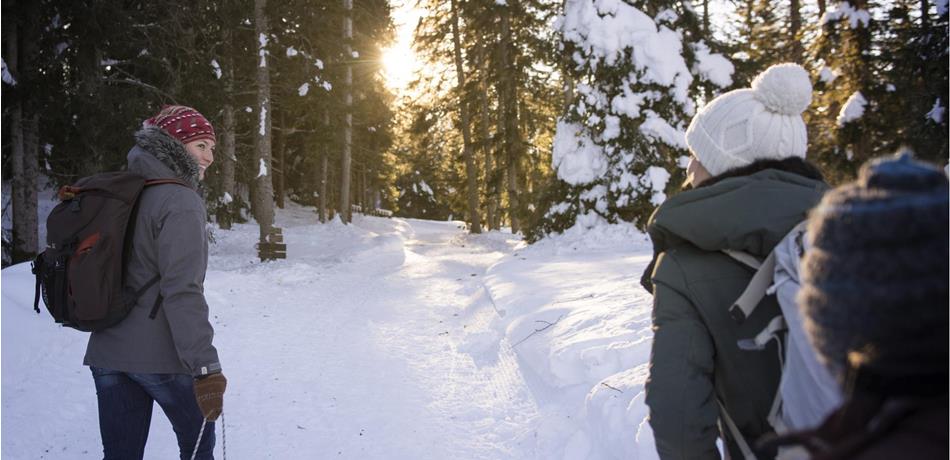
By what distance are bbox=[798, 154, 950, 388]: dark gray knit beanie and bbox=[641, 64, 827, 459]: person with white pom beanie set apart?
718 millimetres

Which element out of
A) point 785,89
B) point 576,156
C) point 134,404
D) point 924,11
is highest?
point 924,11

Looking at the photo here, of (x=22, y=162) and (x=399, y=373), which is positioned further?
(x=22, y=162)

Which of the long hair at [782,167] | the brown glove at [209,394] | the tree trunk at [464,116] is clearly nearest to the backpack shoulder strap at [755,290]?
the long hair at [782,167]

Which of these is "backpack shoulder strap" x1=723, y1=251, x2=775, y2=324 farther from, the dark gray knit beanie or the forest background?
the forest background

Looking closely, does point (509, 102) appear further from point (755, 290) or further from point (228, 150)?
point (755, 290)

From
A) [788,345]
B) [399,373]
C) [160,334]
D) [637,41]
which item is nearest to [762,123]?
[788,345]

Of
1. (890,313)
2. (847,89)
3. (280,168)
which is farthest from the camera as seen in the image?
(280,168)

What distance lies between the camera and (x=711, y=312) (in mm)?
1738

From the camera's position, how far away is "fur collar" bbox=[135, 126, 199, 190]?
283 centimetres

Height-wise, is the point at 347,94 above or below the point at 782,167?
above

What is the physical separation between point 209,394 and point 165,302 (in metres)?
0.47

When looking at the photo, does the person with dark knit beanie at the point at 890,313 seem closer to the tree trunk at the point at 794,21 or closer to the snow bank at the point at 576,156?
the snow bank at the point at 576,156

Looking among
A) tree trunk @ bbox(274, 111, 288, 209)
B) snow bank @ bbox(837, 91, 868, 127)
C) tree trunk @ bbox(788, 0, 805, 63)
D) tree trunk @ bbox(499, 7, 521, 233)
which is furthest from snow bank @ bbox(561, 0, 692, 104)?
tree trunk @ bbox(274, 111, 288, 209)

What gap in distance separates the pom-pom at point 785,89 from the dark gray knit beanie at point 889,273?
0.97 metres
